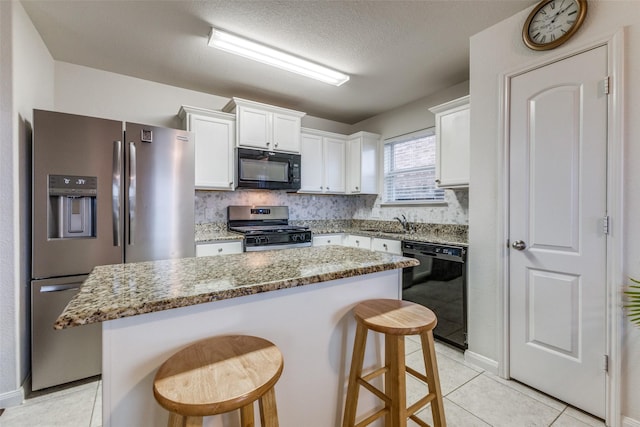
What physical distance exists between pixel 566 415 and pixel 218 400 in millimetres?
2089

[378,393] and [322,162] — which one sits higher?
[322,162]

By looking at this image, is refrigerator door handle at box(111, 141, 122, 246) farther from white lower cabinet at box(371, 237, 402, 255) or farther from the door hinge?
the door hinge

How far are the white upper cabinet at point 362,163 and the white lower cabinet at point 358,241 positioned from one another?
2.33 feet

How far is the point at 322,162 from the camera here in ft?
13.0

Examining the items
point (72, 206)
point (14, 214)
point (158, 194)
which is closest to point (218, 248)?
point (158, 194)

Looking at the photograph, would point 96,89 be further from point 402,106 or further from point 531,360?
point 531,360

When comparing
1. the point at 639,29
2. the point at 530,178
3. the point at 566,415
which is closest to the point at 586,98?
the point at 639,29

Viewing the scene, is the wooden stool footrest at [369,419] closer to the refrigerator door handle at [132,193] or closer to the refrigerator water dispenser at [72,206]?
the refrigerator door handle at [132,193]

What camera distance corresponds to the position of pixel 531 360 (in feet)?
6.29

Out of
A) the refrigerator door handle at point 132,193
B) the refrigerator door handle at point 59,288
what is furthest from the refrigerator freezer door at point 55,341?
the refrigerator door handle at point 132,193

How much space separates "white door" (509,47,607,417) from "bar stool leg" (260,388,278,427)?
1.87m

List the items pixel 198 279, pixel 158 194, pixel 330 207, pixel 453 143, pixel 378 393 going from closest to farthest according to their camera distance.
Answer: pixel 198 279 < pixel 378 393 < pixel 158 194 < pixel 453 143 < pixel 330 207

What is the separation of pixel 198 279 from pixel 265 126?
259cm

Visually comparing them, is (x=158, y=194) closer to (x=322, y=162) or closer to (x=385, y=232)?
(x=322, y=162)
